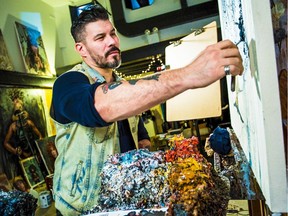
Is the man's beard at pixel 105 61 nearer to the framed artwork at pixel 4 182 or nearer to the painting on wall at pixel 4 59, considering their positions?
the framed artwork at pixel 4 182

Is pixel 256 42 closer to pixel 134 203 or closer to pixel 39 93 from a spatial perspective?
pixel 134 203

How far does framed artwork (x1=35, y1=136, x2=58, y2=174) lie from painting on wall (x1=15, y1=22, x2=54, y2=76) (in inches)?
39.9

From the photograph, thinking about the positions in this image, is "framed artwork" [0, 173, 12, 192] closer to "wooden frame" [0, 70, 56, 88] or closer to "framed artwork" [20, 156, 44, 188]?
"framed artwork" [20, 156, 44, 188]

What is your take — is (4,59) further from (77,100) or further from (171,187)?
(171,187)

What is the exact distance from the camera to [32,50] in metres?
3.86

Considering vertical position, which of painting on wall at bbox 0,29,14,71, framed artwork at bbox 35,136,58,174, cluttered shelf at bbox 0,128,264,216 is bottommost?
framed artwork at bbox 35,136,58,174

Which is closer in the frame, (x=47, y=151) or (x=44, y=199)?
(x=44, y=199)

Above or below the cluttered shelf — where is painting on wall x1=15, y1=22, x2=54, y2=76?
above

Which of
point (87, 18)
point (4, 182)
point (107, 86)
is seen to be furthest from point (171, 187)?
point (4, 182)

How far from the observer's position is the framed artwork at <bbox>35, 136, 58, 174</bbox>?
139 inches

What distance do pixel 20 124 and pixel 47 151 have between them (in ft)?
1.81

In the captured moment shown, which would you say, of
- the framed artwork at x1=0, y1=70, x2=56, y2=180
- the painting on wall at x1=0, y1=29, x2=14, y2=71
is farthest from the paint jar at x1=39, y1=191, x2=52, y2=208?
the painting on wall at x1=0, y1=29, x2=14, y2=71

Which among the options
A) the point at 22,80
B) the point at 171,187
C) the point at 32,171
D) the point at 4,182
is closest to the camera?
the point at 171,187

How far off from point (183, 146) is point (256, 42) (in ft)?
1.32
